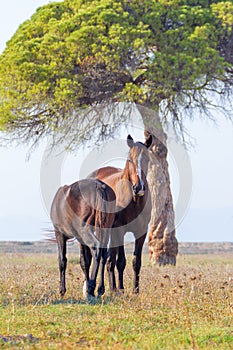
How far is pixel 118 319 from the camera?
852 centimetres

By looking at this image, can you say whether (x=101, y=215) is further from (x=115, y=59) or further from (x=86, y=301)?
(x=115, y=59)

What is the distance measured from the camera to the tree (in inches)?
752

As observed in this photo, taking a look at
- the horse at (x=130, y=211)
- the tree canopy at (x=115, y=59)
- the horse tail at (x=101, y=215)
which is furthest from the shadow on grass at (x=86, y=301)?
the tree canopy at (x=115, y=59)

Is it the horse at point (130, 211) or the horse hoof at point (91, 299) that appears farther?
the horse at point (130, 211)

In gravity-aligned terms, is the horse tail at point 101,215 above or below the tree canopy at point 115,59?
below

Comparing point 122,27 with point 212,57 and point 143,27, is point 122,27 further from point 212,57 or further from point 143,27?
point 212,57

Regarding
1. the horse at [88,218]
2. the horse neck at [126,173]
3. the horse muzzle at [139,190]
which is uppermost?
the horse neck at [126,173]

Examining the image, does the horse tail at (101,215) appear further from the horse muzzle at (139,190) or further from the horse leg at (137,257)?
the horse leg at (137,257)

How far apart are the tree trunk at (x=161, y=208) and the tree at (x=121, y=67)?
0.10ft

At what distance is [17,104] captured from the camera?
2027 centimetres

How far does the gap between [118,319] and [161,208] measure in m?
12.8

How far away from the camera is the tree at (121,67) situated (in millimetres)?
19094

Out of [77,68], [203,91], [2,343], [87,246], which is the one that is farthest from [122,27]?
[2,343]

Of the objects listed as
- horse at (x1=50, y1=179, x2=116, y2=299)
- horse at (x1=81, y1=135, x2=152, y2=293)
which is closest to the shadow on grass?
horse at (x1=50, y1=179, x2=116, y2=299)
